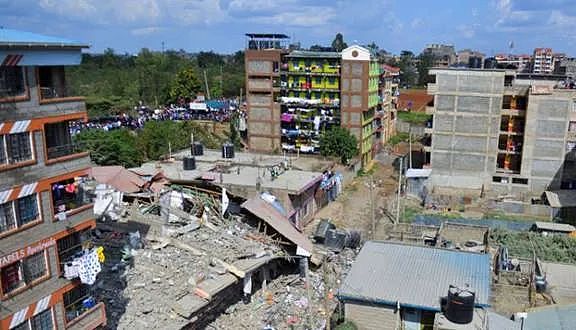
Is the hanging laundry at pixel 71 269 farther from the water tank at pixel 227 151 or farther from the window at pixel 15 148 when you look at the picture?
the water tank at pixel 227 151

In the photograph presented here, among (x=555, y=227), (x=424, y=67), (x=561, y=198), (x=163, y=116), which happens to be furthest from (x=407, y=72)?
(x=555, y=227)

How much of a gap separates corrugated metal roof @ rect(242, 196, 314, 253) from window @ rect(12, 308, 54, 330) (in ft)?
38.2

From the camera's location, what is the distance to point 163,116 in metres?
58.8

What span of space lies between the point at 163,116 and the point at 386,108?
25918 mm

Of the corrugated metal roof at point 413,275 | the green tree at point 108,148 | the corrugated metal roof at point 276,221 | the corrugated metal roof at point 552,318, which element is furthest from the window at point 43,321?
the green tree at point 108,148

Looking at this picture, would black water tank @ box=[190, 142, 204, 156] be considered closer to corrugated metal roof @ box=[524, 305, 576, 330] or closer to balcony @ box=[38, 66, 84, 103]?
balcony @ box=[38, 66, 84, 103]

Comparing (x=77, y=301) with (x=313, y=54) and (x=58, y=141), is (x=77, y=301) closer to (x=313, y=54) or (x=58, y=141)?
(x=58, y=141)

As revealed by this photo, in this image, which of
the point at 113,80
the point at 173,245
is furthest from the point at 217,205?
the point at 113,80

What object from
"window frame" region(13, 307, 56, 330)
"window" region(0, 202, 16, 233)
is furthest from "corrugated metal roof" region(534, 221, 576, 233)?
"window" region(0, 202, 16, 233)

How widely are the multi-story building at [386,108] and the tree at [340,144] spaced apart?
8.55 m

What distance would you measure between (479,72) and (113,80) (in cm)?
5800

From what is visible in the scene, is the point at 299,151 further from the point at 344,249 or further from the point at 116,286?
the point at 116,286

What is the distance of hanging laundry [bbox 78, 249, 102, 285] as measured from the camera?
14.5 m

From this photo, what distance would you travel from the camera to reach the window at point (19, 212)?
1259 cm
